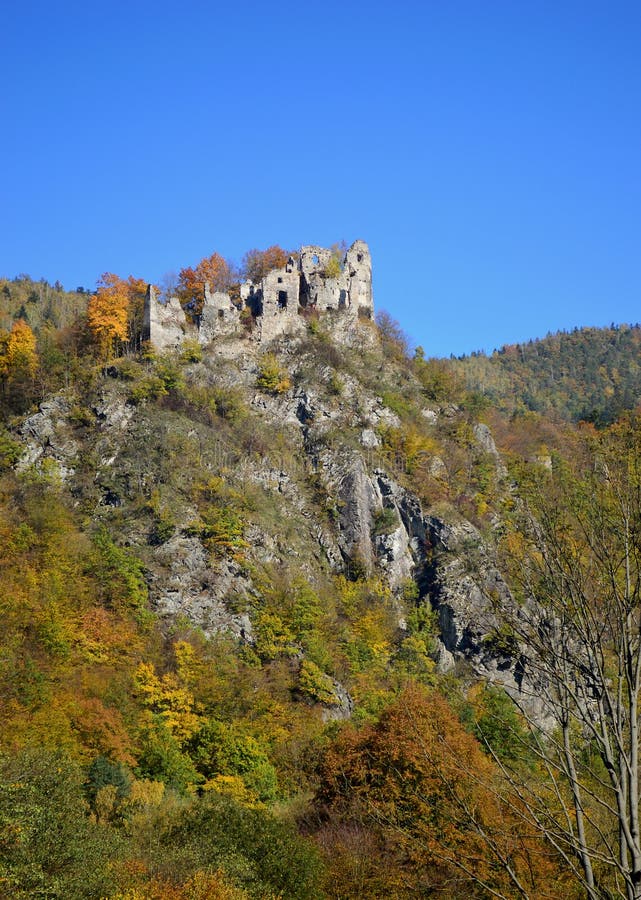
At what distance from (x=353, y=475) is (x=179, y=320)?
19.2 meters

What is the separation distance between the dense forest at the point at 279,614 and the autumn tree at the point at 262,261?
22cm

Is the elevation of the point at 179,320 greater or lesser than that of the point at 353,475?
greater

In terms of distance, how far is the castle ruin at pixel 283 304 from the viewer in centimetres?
6656

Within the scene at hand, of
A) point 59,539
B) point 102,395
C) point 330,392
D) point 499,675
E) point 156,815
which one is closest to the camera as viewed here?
point 156,815

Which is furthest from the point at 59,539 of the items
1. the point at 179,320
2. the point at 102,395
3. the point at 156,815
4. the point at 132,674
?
the point at 179,320

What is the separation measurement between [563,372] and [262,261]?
8402 cm

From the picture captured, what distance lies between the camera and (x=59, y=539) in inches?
1860

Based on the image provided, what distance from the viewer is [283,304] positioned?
7156cm

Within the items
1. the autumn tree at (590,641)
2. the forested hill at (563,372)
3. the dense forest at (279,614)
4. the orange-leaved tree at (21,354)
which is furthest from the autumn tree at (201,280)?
the autumn tree at (590,641)

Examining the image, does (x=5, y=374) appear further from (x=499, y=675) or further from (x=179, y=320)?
(x=499, y=675)

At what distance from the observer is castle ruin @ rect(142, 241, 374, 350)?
66562 mm

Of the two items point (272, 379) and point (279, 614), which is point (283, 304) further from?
point (279, 614)

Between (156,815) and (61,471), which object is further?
(61,471)

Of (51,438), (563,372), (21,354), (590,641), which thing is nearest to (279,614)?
(51,438)
